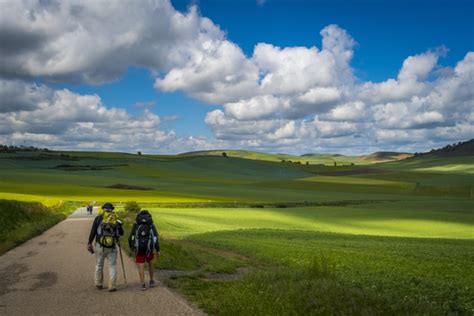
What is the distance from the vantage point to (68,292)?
12477mm

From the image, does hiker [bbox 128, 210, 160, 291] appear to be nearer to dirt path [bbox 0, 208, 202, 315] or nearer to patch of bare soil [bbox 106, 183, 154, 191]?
dirt path [bbox 0, 208, 202, 315]

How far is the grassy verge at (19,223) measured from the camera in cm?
2395

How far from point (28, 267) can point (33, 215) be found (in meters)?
21.1

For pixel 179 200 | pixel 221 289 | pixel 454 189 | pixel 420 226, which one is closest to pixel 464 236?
pixel 420 226


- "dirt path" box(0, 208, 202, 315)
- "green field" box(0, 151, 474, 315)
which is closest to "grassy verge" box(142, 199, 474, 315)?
"green field" box(0, 151, 474, 315)

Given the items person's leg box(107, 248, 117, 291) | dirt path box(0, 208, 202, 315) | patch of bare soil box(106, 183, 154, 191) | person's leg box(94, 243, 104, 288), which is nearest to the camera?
dirt path box(0, 208, 202, 315)

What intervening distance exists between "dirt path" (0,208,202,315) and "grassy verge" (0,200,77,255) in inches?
169

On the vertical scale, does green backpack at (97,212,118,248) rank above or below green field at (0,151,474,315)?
above

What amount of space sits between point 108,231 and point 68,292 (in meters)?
1.89

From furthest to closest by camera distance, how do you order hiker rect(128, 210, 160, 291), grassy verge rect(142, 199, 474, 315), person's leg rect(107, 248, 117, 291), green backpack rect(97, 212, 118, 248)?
1. green backpack rect(97, 212, 118, 248)
2. hiker rect(128, 210, 160, 291)
3. person's leg rect(107, 248, 117, 291)
4. grassy verge rect(142, 199, 474, 315)

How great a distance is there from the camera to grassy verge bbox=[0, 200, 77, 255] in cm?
2395

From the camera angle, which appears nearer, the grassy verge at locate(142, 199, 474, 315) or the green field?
the grassy verge at locate(142, 199, 474, 315)

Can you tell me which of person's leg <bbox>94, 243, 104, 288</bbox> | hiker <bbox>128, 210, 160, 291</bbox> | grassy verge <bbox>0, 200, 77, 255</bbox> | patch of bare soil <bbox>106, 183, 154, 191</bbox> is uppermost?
hiker <bbox>128, 210, 160, 291</bbox>

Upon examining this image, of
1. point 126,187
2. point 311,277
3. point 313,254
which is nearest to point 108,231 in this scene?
point 311,277
